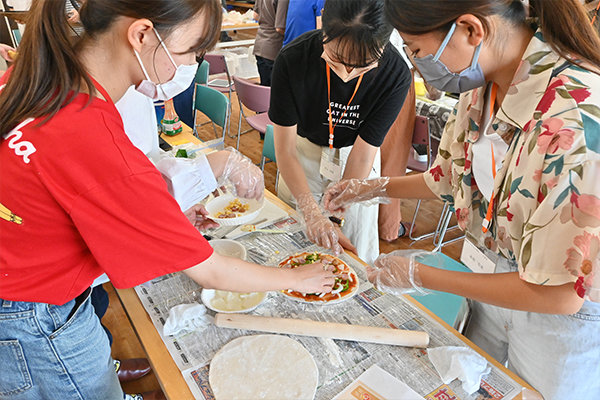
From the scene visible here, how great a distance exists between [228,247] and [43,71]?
804 mm

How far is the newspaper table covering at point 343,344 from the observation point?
98 centimetres

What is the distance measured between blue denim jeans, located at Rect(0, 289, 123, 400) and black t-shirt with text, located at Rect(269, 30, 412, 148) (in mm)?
1011

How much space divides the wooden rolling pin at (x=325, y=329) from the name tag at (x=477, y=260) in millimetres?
239

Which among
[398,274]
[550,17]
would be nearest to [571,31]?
[550,17]

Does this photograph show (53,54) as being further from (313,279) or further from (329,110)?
(329,110)

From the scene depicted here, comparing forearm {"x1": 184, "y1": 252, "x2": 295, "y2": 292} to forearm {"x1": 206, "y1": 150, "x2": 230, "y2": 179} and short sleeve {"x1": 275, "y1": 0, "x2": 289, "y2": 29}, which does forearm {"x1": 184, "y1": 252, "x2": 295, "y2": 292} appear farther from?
short sleeve {"x1": 275, "y1": 0, "x2": 289, "y2": 29}

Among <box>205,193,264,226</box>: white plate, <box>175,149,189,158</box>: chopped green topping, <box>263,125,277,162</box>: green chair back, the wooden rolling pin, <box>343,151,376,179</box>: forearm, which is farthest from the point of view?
<box>263,125,277,162</box>: green chair back

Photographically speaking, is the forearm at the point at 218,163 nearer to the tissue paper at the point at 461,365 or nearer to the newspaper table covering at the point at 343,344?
the newspaper table covering at the point at 343,344

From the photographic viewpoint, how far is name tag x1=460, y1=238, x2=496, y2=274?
1102 millimetres

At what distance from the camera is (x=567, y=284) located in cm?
82

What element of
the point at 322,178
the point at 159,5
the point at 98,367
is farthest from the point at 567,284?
the point at 322,178

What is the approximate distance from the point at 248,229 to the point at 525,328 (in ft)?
3.07

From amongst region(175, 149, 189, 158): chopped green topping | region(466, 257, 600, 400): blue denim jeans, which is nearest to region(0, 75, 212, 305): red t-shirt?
region(466, 257, 600, 400): blue denim jeans

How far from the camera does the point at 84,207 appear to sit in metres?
0.73
